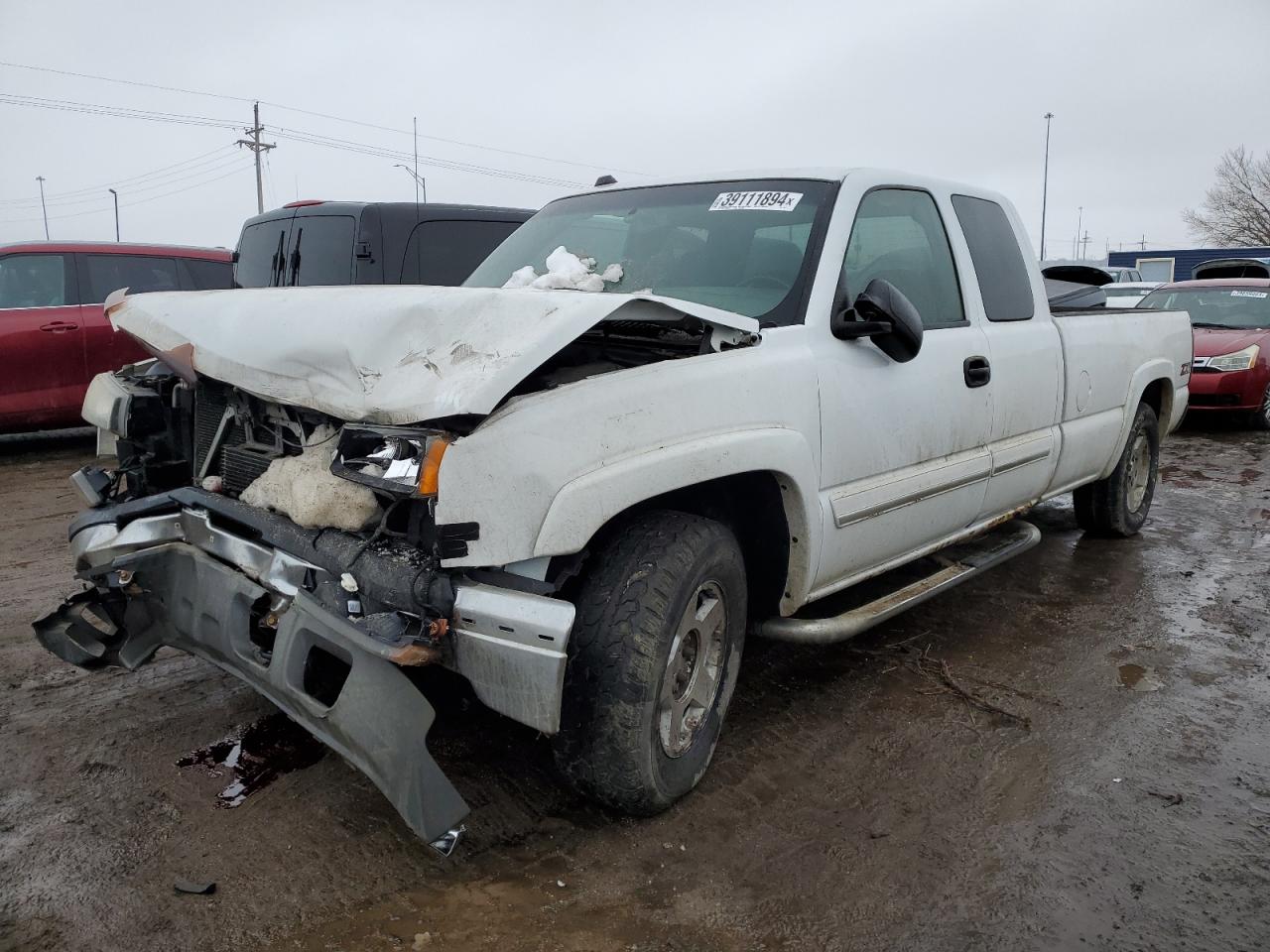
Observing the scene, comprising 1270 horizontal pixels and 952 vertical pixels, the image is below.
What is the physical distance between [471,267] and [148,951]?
17.2ft

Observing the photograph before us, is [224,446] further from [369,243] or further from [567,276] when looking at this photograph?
[369,243]

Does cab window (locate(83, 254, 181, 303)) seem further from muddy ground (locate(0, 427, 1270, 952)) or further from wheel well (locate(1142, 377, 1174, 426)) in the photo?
wheel well (locate(1142, 377, 1174, 426))

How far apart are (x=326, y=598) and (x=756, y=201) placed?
6.81 ft

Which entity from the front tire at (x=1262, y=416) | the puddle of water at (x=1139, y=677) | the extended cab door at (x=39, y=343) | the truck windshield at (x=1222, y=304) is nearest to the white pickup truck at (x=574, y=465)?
the puddle of water at (x=1139, y=677)

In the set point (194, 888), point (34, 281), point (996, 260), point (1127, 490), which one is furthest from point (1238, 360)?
point (34, 281)

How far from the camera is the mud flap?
2367 mm

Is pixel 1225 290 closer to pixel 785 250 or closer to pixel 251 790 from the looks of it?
pixel 785 250

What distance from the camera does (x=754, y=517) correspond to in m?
3.26

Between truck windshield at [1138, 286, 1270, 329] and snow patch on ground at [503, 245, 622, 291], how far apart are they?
9543mm

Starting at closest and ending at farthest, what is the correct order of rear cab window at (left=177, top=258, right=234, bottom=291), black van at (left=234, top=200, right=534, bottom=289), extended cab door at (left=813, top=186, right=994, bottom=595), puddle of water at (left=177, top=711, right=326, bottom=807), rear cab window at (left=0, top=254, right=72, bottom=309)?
puddle of water at (left=177, top=711, right=326, bottom=807) < extended cab door at (left=813, top=186, right=994, bottom=595) < black van at (left=234, top=200, right=534, bottom=289) < rear cab window at (left=0, top=254, right=72, bottom=309) < rear cab window at (left=177, top=258, right=234, bottom=291)

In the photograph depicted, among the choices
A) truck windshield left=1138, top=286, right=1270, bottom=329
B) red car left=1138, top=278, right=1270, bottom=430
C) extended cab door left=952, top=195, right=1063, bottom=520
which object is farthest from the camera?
truck windshield left=1138, top=286, right=1270, bottom=329

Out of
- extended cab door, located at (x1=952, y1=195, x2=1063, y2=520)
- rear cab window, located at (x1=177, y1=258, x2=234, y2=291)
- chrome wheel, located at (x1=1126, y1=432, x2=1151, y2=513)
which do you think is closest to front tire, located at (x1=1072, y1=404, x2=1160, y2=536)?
chrome wheel, located at (x1=1126, y1=432, x2=1151, y2=513)

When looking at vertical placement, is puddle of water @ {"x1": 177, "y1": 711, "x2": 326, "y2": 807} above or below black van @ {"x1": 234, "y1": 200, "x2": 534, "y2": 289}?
below

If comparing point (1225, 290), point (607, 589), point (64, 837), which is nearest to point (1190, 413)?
point (1225, 290)
